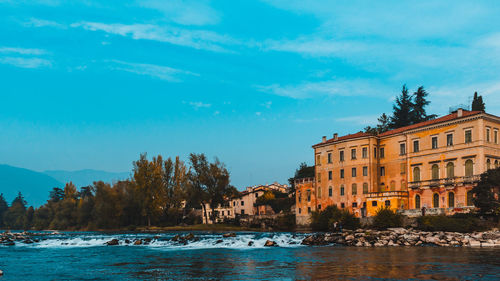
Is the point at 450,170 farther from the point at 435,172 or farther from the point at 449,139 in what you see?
the point at 449,139

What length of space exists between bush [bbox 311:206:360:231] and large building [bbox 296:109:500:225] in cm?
259

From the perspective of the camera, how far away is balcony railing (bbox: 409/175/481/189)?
133 ft

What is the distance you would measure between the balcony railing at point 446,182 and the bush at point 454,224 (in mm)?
4380

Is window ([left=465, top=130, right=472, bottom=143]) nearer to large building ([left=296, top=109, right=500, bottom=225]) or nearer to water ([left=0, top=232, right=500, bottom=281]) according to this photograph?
large building ([left=296, top=109, right=500, bottom=225])

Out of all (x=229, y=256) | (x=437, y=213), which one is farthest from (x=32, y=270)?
(x=437, y=213)

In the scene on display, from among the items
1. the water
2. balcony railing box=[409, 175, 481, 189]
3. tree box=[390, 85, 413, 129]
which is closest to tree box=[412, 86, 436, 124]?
tree box=[390, 85, 413, 129]

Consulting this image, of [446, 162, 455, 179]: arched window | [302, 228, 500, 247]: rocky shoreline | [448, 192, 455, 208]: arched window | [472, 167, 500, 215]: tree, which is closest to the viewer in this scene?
[302, 228, 500, 247]: rocky shoreline

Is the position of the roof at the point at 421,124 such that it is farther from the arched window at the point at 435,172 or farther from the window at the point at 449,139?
the arched window at the point at 435,172

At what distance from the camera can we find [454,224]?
3559 cm

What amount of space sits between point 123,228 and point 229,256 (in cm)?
4220

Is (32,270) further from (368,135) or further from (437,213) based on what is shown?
(368,135)

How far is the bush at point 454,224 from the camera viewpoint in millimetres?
35250

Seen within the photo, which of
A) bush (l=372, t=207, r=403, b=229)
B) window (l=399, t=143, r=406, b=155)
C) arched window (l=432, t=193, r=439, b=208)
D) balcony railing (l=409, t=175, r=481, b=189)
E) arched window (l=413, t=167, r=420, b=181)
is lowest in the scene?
bush (l=372, t=207, r=403, b=229)

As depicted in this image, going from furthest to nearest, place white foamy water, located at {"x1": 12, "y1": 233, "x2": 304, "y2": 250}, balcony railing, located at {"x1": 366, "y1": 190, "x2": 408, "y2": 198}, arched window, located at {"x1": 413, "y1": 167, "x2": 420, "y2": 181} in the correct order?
1. arched window, located at {"x1": 413, "y1": 167, "x2": 420, "y2": 181}
2. balcony railing, located at {"x1": 366, "y1": 190, "x2": 408, "y2": 198}
3. white foamy water, located at {"x1": 12, "y1": 233, "x2": 304, "y2": 250}
